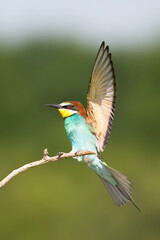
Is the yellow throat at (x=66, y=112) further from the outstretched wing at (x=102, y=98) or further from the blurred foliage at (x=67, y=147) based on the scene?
the blurred foliage at (x=67, y=147)

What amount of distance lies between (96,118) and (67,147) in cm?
994

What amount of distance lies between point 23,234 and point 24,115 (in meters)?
8.84

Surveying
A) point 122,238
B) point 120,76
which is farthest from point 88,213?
point 120,76

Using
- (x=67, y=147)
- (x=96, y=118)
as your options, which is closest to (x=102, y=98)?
(x=96, y=118)

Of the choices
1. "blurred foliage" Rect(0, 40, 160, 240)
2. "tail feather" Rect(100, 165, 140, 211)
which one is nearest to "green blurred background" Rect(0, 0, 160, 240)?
"blurred foliage" Rect(0, 40, 160, 240)

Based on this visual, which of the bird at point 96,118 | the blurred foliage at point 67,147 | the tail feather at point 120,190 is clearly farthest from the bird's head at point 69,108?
the blurred foliage at point 67,147

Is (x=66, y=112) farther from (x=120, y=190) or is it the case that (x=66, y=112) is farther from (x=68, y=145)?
(x=68, y=145)

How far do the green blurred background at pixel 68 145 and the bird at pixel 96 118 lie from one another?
17.0 feet

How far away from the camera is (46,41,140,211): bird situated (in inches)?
123

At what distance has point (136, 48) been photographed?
20516 millimetres

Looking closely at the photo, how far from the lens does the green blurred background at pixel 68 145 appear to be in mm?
9273

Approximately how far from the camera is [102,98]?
10.4 feet

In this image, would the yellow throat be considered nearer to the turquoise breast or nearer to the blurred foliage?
the turquoise breast

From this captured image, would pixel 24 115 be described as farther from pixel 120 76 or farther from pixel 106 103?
pixel 106 103
